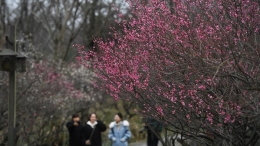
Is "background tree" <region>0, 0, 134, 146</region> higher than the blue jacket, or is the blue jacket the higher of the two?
"background tree" <region>0, 0, 134, 146</region>

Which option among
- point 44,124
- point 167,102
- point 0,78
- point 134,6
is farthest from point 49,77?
point 167,102

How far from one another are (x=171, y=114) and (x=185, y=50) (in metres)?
0.98

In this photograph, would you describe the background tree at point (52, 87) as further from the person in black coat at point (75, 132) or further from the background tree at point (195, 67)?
the person in black coat at point (75, 132)

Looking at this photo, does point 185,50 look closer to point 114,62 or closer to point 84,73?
point 114,62

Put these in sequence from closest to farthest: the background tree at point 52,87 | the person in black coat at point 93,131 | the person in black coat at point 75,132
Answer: the person in black coat at point 93,131 → the person in black coat at point 75,132 → the background tree at point 52,87

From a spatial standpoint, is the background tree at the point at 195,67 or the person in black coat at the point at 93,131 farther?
the person in black coat at the point at 93,131

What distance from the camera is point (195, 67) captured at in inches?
266

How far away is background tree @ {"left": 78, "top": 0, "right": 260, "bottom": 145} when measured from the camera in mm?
6621

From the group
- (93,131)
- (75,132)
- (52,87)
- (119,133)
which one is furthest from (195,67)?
(52,87)

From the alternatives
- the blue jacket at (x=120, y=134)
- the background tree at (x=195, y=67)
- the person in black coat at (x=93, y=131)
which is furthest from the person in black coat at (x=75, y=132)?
the background tree at (x=195, y=67)

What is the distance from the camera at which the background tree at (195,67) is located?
6621 millimetres

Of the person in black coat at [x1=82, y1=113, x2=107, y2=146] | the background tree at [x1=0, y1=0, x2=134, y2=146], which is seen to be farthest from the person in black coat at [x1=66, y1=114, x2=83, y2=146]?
the background tree at [x1=0, y1=0, x2=134, y2=146]

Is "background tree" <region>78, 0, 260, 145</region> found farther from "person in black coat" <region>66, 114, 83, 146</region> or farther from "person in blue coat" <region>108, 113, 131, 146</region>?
"person in black coat" <region>66, 114, 83, 146</region>

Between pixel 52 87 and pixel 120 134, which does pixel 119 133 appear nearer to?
pixel 120 134
